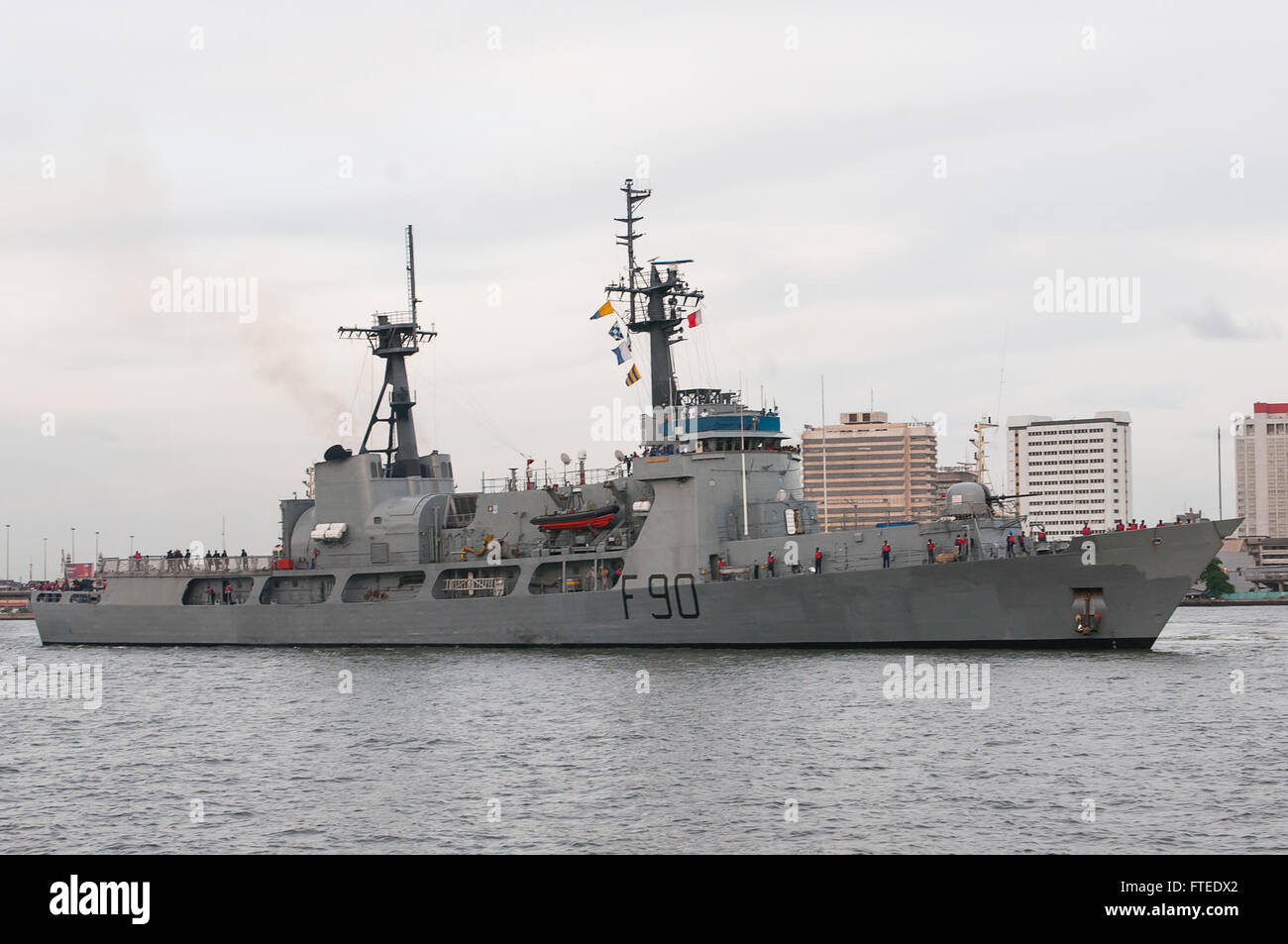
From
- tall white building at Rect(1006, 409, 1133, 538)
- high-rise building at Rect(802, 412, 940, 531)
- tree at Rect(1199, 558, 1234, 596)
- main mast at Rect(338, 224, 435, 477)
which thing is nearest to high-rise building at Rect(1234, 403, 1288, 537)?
tall white building at Rect(1006, 409, 1133, 538)

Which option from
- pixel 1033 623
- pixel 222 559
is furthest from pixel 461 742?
pixel 222 559

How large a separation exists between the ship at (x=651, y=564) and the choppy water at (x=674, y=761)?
1384mm

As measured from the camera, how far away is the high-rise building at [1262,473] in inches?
7293

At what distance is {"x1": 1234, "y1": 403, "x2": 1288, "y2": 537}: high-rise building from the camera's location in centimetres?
18525

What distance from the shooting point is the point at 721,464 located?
35.0 metres

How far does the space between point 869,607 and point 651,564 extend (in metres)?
6.11

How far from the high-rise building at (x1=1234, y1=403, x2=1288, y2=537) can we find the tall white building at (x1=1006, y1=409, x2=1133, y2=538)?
24.6 metres

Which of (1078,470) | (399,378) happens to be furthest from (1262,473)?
(399,378)

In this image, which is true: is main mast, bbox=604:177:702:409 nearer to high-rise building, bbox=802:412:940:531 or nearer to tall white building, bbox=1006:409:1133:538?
high-rise building, bbox=802:412:940:531

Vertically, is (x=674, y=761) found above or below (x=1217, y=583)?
above

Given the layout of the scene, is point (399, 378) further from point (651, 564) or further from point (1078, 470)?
point (1078, 470)

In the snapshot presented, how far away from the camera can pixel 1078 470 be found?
171 metres
